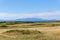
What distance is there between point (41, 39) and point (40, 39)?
0.33ft

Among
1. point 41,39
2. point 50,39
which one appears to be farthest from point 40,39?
point 50,39

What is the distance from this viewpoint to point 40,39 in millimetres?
16875

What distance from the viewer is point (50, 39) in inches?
602

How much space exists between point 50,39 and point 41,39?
5.63ft

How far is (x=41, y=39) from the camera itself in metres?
16.8

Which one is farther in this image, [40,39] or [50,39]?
[40,39]

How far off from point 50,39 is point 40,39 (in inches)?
70.2

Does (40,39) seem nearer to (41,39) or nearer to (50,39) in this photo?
(41,39)

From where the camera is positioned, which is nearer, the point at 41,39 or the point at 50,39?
the point at 50,39
